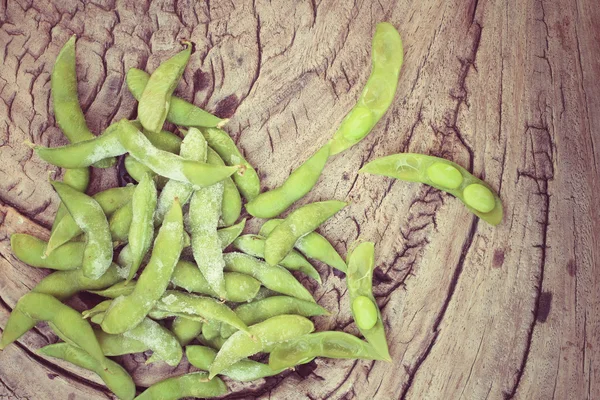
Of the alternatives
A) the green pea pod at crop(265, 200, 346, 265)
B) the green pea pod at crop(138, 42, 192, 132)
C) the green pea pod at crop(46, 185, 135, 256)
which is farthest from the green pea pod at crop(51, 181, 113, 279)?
the green pea pod at crop(265, 200, 346, 265)

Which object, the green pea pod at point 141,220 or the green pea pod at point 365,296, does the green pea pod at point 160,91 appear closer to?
the green pea pod at point 141,220

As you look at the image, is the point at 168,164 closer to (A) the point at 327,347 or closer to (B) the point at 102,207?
(B) the point at 102,207

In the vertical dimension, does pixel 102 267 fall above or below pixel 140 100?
below

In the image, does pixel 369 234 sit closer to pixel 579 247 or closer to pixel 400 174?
pixel 400 174

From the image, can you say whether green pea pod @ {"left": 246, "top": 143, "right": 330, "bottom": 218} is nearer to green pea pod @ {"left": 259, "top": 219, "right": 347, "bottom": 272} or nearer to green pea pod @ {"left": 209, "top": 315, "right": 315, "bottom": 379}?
green pea pod @ {"left": 259, "top": 219, "right": 347, "bottom": 272}

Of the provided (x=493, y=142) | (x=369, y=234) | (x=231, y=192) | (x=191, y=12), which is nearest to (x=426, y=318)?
(x=369, y=234)

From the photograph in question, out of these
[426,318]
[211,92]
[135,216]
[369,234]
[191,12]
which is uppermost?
[191,12]

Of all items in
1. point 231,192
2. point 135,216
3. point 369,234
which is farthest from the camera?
point 369,234

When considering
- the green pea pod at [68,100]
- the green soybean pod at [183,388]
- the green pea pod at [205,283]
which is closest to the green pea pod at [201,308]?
the green pea pod at [205,283]
